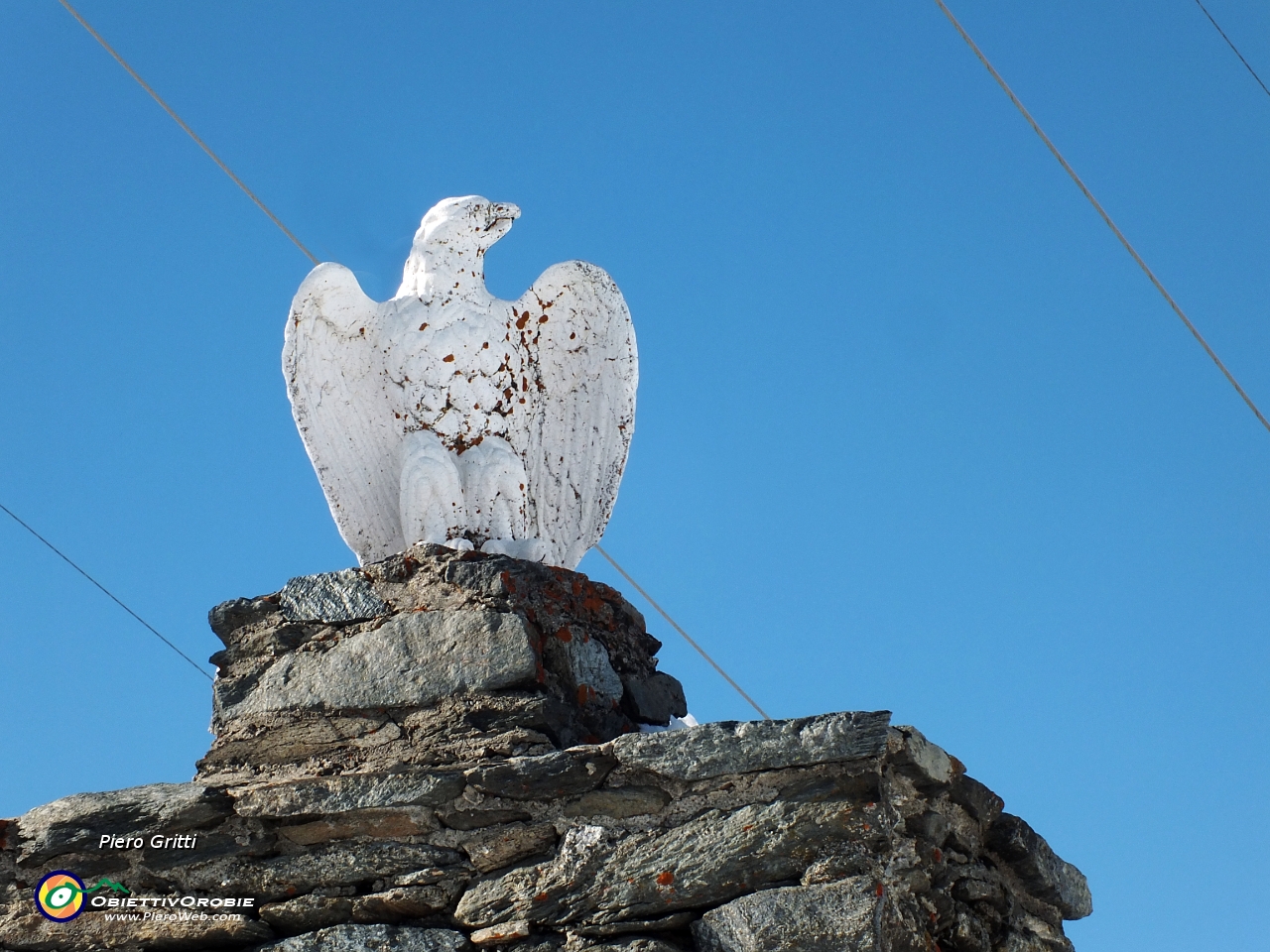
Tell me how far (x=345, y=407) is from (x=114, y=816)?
154 centimetres

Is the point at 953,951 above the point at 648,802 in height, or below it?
below

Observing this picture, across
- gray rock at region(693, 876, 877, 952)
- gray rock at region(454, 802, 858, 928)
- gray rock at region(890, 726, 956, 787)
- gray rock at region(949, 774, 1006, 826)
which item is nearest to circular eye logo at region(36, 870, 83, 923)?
gray rock at region(454, 802, 858, 928)

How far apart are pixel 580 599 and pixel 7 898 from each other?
5.59ft

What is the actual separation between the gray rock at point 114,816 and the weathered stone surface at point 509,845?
0.69 m

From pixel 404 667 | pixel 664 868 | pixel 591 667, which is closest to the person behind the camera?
pixel 664 868

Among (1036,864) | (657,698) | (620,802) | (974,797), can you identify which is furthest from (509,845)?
(1036,864)

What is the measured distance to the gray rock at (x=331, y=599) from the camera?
4.38 metres

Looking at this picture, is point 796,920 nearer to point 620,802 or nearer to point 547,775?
point 620,802

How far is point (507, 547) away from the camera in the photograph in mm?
4668

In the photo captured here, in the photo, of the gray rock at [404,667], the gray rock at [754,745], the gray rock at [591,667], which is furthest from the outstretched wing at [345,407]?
the gray rock at [754,745]

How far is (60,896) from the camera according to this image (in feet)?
13.0

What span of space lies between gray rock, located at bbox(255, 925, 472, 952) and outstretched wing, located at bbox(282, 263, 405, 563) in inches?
58.3

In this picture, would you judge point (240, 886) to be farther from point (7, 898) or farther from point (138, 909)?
point (7, 898)

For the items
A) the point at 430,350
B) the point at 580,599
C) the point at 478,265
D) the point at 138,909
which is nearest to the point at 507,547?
the point at 580,599
